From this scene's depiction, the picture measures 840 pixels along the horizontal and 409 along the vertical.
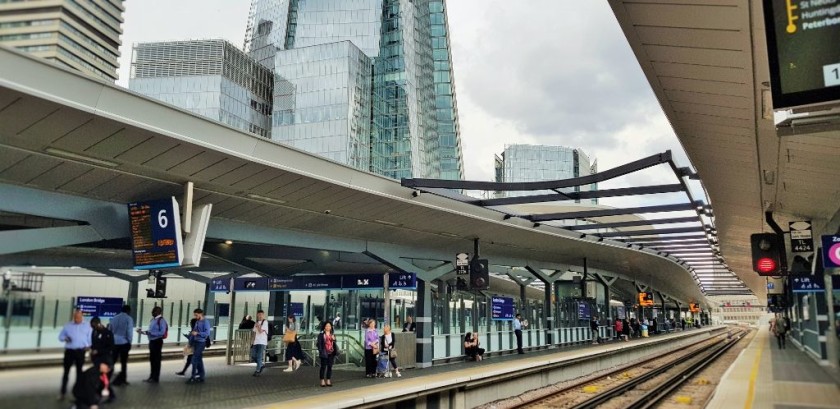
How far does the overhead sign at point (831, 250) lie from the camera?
13094 mm

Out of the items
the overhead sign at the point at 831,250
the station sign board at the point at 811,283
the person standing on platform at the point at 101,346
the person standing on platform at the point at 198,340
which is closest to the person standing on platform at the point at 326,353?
the person standing on platform at the point at 198,340

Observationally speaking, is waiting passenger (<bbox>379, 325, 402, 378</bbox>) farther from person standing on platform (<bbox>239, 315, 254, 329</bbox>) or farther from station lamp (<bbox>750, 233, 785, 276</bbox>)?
station lamp (<bbox>750, 233, 785, 276</bbox>)

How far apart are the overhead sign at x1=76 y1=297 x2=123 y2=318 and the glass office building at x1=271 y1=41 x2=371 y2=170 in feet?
247

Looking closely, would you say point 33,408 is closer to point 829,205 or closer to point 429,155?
point 829,205

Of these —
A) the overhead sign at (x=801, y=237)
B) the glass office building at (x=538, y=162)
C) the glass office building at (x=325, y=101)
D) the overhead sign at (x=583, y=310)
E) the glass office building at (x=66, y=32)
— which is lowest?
the overhead sign at (x=583, y=310)

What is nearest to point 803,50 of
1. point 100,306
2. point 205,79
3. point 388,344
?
point 100,306

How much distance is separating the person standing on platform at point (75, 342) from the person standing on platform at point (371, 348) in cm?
794

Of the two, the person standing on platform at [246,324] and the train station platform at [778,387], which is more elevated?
the person standing on platform at [246,324]

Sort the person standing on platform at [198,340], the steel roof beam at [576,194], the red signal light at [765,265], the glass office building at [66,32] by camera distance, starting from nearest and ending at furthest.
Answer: the glass office building at [66,32]
the red signal light at [765,265]
the person standing on platform at [198,340]
the steel roof beam at [576,194]

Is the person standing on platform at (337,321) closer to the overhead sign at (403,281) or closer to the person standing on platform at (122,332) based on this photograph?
the overhead sign at (403,281)

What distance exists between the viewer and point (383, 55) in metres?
99.5

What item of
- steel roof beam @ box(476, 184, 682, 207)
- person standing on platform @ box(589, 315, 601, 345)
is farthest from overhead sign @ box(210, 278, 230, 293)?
person standing on platform @ box(589, 315, 601, 345)

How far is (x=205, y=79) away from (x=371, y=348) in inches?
3282

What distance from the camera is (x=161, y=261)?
9.80 meters
